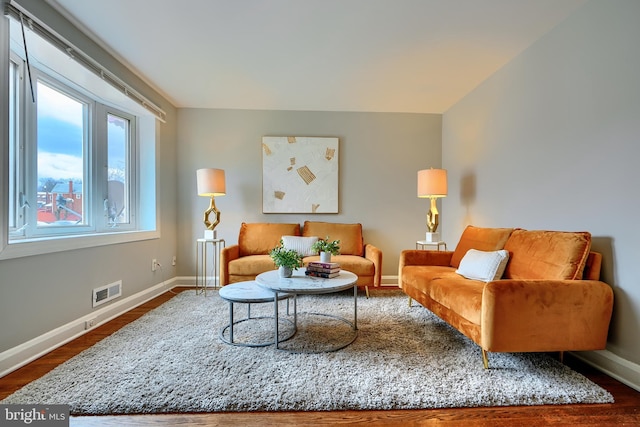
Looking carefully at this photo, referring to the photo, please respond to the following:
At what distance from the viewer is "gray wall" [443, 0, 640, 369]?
1723 mm

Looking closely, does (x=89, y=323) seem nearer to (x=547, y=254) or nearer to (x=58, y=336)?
(x=58, y=336)

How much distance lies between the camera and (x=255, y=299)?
6.69ft

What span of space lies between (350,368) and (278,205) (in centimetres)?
257

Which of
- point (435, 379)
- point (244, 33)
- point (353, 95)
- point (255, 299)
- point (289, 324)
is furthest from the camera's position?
point (353, 95)

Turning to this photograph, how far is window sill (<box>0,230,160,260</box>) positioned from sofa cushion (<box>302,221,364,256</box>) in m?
2.00

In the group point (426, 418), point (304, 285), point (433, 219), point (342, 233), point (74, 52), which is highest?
point (74, 52)

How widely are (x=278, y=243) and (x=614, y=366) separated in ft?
10.1

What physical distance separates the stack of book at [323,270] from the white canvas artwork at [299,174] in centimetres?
170

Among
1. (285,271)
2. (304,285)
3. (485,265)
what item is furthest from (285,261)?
(485,265)

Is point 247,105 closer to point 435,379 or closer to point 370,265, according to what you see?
point 370,265

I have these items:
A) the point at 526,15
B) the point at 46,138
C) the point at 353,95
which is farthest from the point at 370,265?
the point at 46,138

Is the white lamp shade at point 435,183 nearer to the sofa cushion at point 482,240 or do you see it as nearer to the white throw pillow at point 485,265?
the sofa cushion at point 482,240

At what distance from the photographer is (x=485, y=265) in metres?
2.31

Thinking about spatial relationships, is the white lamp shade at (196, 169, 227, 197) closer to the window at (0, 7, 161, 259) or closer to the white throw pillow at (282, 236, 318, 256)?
the window at (0, 7, 161, 259)
